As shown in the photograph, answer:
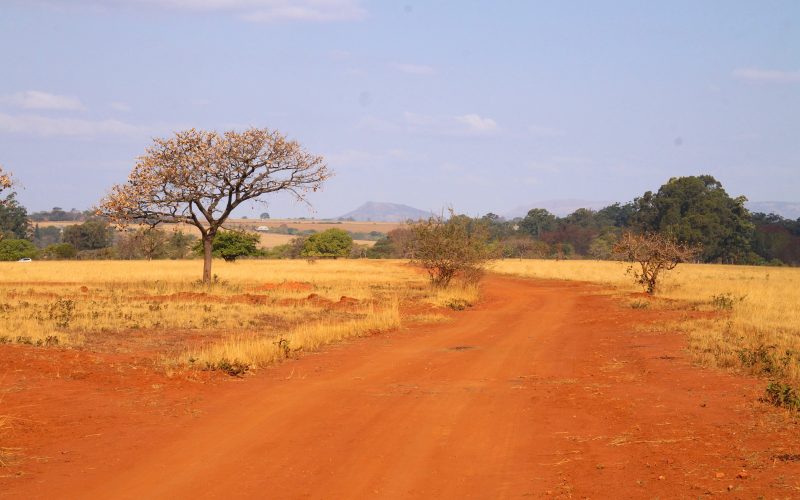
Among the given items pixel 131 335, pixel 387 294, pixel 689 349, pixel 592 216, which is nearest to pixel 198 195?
pixel 387 294

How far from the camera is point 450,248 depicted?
2909 centimetres

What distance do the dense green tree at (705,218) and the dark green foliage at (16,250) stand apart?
6341cm

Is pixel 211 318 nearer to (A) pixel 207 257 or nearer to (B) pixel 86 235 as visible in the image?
(A) pixel 207 257

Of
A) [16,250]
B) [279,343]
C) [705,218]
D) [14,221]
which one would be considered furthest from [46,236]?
[279,343]

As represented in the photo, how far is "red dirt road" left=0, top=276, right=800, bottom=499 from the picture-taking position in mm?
6363

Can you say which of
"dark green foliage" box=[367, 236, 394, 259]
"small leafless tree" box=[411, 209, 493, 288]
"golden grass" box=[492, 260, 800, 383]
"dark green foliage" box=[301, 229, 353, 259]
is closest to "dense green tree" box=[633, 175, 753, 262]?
"dark green foliage" box=[367, 236, 394, 259]

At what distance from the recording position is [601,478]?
21.6 ft

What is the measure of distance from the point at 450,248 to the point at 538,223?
3853 inches

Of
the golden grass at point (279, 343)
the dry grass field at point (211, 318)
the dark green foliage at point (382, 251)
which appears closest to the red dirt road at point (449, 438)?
the golden grass at point (279, 343)

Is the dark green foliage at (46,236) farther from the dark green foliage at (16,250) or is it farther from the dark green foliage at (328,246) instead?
the dark green foliage at (328,246)

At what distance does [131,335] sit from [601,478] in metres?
11.8

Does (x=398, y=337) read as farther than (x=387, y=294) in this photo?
No

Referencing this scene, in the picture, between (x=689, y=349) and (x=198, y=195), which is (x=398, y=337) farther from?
(x=198, y=195)

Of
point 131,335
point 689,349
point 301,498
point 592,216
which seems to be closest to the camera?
point 301,498
